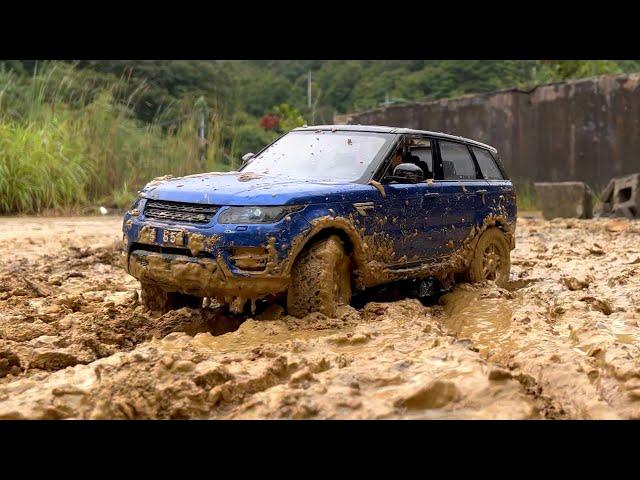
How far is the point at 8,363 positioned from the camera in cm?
598

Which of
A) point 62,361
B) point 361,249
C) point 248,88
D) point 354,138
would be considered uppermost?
point 248,88

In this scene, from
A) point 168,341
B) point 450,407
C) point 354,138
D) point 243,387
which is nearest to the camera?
point 450,407

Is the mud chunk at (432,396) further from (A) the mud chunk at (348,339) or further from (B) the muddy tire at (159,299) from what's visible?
(B) the muddy tire at (159,299)

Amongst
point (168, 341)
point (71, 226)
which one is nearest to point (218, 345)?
point (168, 341)

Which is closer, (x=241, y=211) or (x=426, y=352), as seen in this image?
(x=426, y=352)

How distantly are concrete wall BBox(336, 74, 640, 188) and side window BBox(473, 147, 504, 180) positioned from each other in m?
10.1

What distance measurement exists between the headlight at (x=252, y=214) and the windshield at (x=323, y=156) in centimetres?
97

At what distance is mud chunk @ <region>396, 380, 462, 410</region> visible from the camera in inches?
189

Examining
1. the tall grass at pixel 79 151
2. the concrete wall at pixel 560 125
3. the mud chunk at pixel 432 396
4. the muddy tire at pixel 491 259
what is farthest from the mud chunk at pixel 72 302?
the concrete wall at pixel 560 125

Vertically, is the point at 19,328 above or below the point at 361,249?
below

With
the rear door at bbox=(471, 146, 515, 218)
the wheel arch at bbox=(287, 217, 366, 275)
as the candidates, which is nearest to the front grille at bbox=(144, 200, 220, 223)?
the wheel arch at bbox=(287, 217, 366, 275)

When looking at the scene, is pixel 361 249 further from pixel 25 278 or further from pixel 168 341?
pixel 25 278

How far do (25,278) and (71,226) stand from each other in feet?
14.8

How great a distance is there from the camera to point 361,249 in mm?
7449
